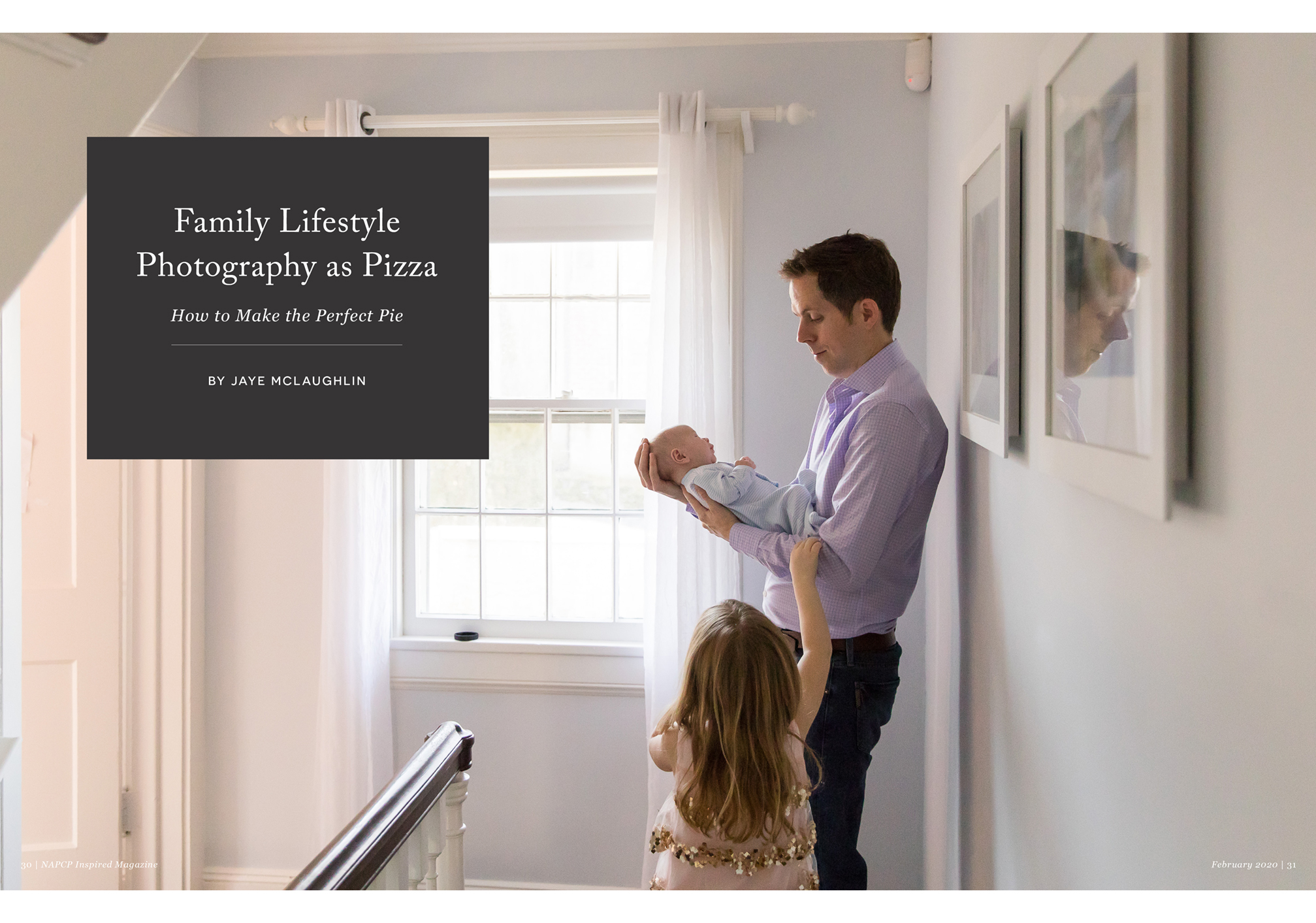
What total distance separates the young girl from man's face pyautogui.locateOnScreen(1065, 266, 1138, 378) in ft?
1.85

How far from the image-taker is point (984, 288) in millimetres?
1489

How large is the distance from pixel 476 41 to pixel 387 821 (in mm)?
2118

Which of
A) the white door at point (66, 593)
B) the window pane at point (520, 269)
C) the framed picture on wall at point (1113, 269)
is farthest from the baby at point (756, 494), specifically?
the white door at point (66, 593)

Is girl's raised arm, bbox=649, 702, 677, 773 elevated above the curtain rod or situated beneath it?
situated beneath

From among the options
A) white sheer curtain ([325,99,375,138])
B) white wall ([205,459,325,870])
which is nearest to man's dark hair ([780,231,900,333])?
white sheer curtain ([325,99,375,138])

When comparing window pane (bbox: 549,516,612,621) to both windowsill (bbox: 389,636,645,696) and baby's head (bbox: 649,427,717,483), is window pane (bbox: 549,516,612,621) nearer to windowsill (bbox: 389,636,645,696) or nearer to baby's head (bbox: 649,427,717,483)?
windowsill (bbox: 389,636,645,696)

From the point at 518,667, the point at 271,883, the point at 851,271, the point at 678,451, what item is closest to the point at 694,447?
the point at 678,451

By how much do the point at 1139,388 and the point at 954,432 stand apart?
1.13 metres

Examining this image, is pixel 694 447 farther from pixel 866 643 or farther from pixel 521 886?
pixel 521 886

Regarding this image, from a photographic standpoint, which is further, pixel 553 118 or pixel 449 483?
pixel 449 483

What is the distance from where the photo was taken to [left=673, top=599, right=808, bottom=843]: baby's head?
126cm

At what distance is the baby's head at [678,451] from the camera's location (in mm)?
1886

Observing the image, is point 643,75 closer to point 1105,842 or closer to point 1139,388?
point 1139,388

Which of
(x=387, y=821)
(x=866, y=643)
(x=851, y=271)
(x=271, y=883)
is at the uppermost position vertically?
(x=851, y=271)
